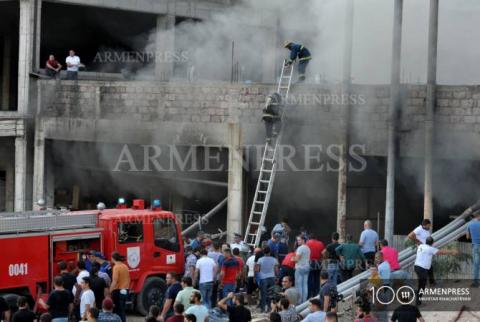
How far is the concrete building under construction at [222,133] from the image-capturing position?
2003cm

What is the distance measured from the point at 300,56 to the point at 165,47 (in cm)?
747

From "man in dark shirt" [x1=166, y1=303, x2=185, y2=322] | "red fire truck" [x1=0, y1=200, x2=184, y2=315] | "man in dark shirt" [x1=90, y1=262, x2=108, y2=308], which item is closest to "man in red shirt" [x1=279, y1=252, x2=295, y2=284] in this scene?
"red fire truck" [x1=0, y1=200, x2=184, y2=315]

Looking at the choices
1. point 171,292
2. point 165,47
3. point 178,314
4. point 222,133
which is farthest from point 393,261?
point 165,47

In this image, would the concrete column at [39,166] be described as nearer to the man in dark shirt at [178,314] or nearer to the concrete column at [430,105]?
the concrete column at [430,105]

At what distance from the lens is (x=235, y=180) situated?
21859mm

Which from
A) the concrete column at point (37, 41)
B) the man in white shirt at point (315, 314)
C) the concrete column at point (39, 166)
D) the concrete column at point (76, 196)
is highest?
the concrete column at point (37, 41)

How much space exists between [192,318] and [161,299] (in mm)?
5755

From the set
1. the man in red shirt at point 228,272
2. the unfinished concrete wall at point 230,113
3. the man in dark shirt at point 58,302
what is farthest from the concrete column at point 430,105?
the man in dark shirt at point 58,302

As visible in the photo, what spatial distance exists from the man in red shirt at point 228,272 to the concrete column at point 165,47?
458 inches

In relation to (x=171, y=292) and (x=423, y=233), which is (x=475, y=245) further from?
(x=171, y=292)

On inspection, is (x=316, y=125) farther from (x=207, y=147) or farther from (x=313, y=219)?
(x=313, y=219)

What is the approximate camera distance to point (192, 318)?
11.4 meters

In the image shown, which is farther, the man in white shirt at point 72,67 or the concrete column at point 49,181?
the concrete column at point 49,181

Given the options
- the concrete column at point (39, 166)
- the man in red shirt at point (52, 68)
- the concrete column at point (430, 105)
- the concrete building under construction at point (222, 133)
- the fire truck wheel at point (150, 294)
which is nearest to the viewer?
the fire truck wheel at point (150, 294)
